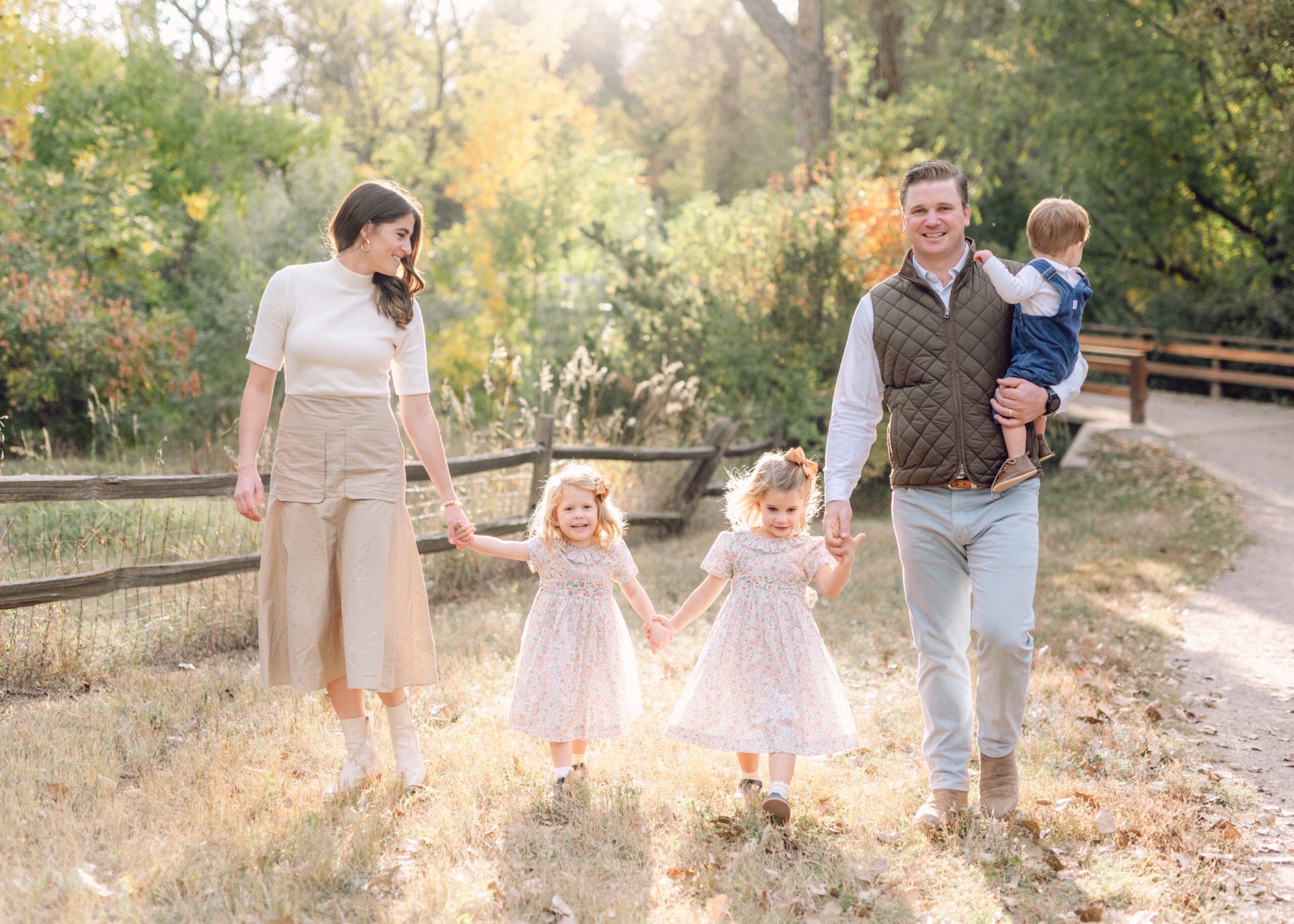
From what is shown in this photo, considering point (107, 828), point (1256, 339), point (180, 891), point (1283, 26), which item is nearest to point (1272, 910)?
point (180, 891)

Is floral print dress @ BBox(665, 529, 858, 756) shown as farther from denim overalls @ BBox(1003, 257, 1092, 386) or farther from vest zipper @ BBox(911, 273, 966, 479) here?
denim overalls @ BBox(1003, 257, 1092, 386)

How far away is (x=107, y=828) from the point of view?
3.66m

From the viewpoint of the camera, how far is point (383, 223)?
149 inches

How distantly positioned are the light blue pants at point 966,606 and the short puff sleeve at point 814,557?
28 cm

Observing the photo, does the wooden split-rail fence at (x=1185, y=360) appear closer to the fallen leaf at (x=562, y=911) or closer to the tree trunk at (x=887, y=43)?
the tree trunk at (x=887, y=43)

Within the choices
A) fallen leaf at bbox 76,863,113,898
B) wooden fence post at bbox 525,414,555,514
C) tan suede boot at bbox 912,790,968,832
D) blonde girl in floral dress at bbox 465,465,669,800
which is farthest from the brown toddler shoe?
wooden fence post at bbox 525,414,555,514

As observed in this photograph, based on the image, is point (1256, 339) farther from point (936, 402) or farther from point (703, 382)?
point (936, 402)

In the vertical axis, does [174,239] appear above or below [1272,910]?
above

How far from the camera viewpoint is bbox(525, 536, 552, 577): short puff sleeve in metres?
4.11

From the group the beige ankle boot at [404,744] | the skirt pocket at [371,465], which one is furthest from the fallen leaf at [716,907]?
the skirt pocket at [371,465]

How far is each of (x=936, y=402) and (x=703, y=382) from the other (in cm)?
786

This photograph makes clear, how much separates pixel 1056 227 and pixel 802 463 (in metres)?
1.23

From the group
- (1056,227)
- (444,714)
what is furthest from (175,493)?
(1056,227)

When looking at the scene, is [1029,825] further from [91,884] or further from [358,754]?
[91,884]
